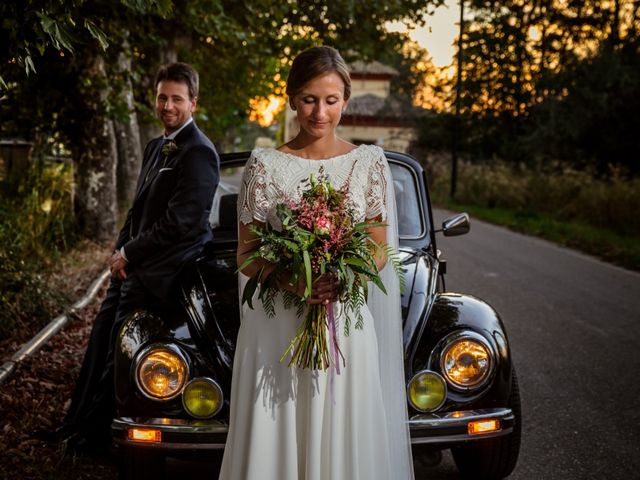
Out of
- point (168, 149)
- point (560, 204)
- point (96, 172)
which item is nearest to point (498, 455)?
point (168, 149)

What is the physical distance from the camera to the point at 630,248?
12.5 metres

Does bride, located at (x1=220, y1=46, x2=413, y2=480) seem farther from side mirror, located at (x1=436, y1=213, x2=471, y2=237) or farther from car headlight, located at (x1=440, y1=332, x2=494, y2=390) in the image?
side mirror, located at (x1=436, y1=213, x2=471, y2=237)

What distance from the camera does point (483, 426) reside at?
3.04 m

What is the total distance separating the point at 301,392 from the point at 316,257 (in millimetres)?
618

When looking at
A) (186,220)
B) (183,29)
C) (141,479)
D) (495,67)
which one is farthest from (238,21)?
(495,67)

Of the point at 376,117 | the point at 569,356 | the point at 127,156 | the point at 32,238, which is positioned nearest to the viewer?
the point at 569,356

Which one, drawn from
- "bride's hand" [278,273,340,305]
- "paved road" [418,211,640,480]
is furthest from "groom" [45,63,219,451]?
"paved road" [418,211,640,480]

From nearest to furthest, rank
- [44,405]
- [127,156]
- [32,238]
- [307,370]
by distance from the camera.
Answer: [307,370]
[44,405]
[32,238]
[127,156]

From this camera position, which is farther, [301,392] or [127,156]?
[127,156]

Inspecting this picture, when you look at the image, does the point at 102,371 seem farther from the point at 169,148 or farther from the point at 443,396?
the point at 443,396

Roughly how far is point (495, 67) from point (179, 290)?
34839 millimetres

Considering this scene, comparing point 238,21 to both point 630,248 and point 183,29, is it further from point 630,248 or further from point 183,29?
point 630,248

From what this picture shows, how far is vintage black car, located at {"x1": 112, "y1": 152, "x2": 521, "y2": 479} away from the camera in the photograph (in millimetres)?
2957

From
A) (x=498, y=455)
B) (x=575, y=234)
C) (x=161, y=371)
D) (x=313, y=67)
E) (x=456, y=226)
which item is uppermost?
(x=313, y=67)
